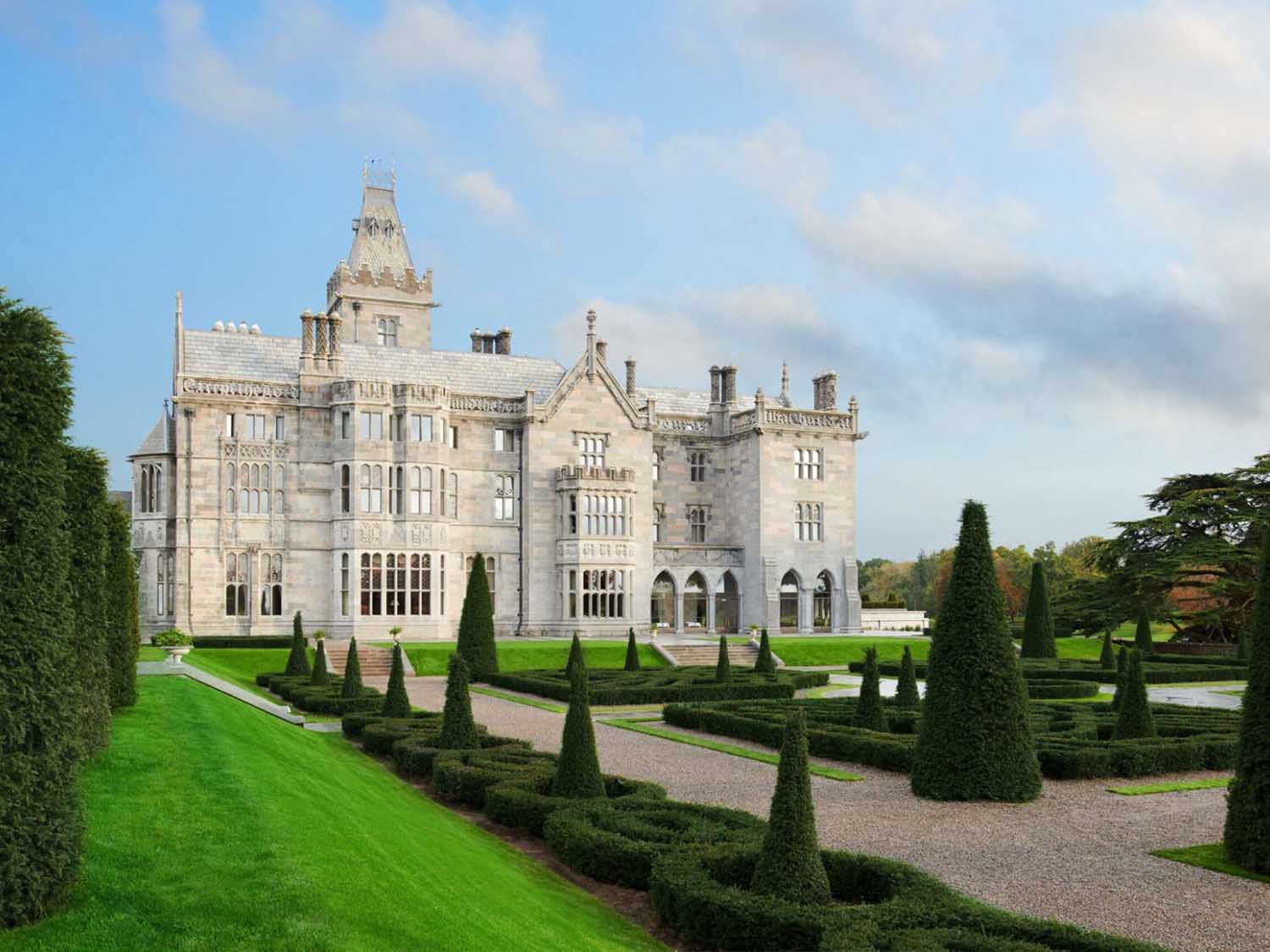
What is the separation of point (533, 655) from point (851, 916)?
34.3m

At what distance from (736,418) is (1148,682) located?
26462 millimetres

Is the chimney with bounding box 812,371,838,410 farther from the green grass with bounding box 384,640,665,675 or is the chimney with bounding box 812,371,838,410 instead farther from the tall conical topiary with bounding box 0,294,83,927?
the tall conical topiary with bounding box 0,294,83,927

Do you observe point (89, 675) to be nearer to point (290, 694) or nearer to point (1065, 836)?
point (1065, 836)

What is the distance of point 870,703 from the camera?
2411 centimetres

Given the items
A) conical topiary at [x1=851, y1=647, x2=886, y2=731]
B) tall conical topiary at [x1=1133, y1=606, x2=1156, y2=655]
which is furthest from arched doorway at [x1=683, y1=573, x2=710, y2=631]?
conical topiary at [x1=851, y1=647, x2=886, y2=731]

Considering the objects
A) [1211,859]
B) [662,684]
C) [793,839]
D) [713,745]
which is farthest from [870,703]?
[793,839]

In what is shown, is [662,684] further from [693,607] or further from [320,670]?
[693,607]

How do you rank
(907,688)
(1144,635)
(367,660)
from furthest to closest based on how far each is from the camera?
(1144,635) → (367,660) → (907,688)

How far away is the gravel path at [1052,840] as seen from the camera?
1158 cm

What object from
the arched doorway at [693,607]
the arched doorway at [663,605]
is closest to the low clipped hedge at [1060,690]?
the arched doorway at [693,607]

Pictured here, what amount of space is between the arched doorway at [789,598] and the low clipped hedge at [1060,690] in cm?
2493

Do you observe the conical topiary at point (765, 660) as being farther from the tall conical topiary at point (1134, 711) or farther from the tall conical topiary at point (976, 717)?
the tall conical topiary at point (976, 717)

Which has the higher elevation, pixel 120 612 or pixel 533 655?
pixel 120 612

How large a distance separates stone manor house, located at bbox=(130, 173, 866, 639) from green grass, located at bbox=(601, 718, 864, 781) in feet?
81.4
